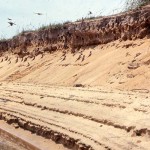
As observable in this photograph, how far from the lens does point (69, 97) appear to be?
10781 millimetres

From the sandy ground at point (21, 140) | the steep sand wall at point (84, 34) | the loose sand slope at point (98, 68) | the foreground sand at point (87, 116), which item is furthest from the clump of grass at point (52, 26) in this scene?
the sandy ground at point (21, 140)

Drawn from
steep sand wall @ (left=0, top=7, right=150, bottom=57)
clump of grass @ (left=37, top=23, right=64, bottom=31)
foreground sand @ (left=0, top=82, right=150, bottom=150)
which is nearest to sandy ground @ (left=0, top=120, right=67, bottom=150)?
foreground sand @ (left=0, top=82, right=150, bottom=150)

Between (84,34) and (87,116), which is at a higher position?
(84,34)

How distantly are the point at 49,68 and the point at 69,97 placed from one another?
6.92 meters

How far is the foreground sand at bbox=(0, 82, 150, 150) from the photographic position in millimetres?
7002

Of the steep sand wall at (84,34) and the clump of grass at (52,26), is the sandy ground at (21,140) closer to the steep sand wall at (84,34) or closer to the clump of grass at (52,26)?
the steep sand wall at (84,34)

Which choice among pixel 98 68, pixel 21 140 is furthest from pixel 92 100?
pixel 98 68

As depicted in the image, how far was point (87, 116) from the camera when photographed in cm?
858

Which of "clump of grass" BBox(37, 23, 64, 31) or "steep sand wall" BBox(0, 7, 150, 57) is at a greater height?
"clump of grass" BBox(37, 23, 64, 31)

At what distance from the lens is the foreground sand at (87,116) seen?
23.0 ft

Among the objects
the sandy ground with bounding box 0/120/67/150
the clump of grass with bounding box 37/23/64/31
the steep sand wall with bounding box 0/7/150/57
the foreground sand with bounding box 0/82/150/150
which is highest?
the clump of grass with bounding box 37/23/64/31

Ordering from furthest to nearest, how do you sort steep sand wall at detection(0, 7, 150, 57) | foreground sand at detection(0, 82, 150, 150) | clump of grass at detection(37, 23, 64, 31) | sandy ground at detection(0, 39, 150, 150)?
clump of grass at detection(37, 23, 64, 31)
steep sand wall at detection(0, 7, 150, 57)
sandy ground at detection(0, 39, 150, 150)
foreground sand at detection(0, 82, 150, 150)

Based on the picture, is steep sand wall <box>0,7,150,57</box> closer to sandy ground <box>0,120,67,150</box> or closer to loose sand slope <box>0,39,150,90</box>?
loose sand slope <box>0,39,150,90</box>

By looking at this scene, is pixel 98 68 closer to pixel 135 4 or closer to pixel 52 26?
pixel 135 4
